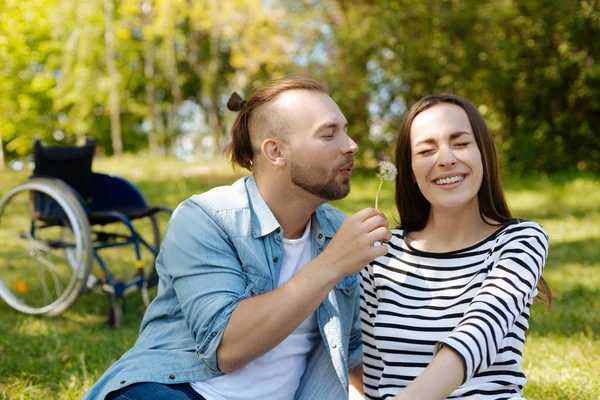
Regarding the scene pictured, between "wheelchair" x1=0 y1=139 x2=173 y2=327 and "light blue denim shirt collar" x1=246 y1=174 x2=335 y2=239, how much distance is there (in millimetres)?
2282

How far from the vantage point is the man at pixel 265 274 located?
6.17 ft

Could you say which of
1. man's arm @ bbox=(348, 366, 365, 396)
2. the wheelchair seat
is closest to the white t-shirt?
man's arm @ bbox=(348, 366, 365, 396)

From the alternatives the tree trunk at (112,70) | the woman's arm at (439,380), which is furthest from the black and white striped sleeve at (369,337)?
the tree trunk at (112,70)

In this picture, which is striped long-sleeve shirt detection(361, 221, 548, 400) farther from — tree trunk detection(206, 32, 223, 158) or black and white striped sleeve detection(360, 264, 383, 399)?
tree trunk detection(206, 32, 223, 158)

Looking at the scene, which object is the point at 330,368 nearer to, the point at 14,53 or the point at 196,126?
the point at 14,53

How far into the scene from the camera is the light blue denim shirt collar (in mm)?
2156

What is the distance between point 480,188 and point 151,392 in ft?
3.84

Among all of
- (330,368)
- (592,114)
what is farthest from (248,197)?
(592,114)

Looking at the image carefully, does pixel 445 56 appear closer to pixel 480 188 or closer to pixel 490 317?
pixel 480 188

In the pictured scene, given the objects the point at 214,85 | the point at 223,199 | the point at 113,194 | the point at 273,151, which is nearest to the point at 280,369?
the point at 223,199

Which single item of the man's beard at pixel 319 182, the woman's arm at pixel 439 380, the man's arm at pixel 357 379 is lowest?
the man's arm at pixel 357 379

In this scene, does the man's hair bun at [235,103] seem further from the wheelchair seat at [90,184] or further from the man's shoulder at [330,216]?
the wheelchair seat at [90,184]

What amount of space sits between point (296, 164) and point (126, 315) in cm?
286

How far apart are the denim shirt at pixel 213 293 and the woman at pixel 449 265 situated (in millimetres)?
131
